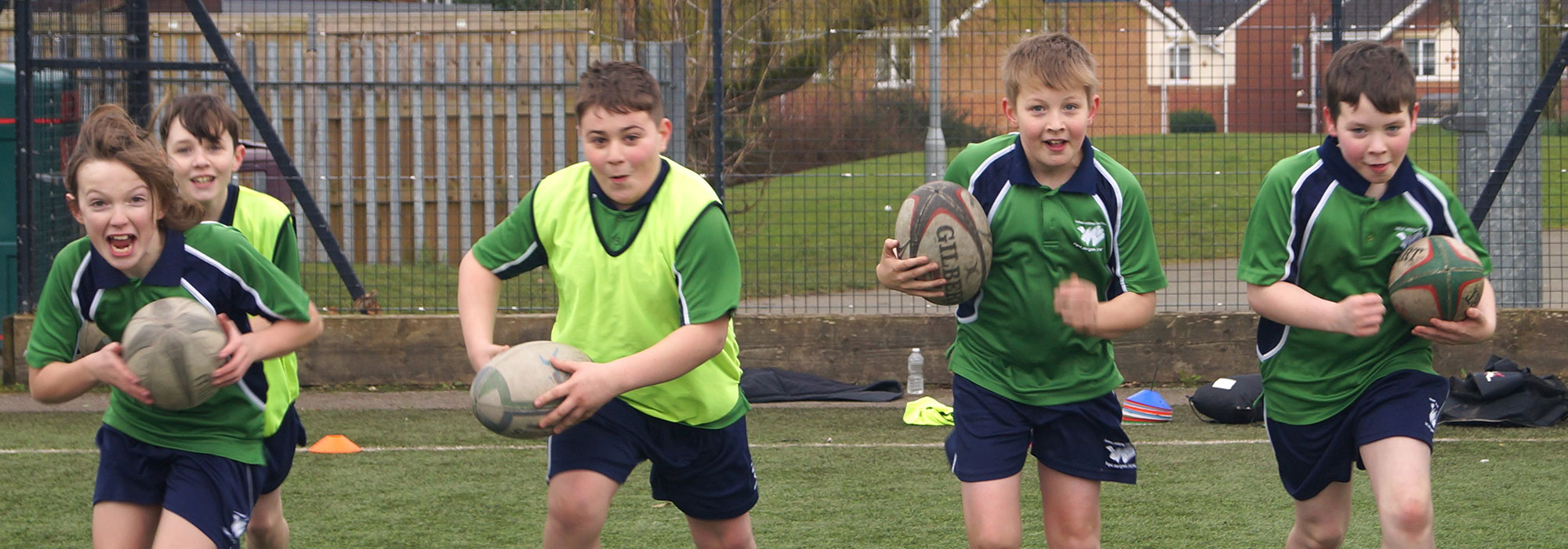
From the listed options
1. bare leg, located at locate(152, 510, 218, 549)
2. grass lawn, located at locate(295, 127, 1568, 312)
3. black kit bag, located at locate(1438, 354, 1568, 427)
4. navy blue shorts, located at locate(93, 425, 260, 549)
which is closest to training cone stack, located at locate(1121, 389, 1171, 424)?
black kit bag, located at locate(1438, 354, 1568, 427)

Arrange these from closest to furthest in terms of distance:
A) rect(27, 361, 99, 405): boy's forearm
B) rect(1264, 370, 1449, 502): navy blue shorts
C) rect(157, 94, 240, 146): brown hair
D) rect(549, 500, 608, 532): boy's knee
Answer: rect(27, 361, 99, 405): boy's forearm, rect(549, 500, 608, 532): boy's knee, rect(1264, 370, 1449, 502): navy blue shorts, rect(157, 94, 240, 146): brown hair

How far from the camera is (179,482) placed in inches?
139

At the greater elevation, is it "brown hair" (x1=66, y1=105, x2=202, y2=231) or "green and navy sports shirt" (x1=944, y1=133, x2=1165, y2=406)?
"brown hair" (x1=66, y1=105, x2=202, y2=231)

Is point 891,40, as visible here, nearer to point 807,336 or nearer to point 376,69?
point 807,336

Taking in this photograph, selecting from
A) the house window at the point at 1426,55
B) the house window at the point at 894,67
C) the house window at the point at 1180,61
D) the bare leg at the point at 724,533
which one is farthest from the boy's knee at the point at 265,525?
the house window at the point at 1426,55

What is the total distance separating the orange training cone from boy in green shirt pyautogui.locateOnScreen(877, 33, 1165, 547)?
388cm

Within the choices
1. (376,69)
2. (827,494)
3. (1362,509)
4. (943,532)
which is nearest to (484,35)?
(376,69)

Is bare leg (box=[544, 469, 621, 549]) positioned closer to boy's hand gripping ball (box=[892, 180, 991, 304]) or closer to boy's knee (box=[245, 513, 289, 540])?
boy's hand gripping ball (box=[892, 180, 991, 304])

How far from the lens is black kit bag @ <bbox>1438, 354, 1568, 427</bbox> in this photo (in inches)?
285

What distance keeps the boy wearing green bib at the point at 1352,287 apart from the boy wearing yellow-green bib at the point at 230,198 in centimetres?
281

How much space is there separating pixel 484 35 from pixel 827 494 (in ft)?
16.3

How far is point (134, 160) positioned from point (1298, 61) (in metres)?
6.99

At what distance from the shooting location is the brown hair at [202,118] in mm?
4484

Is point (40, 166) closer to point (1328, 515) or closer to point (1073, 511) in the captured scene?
point (1073, 511)
